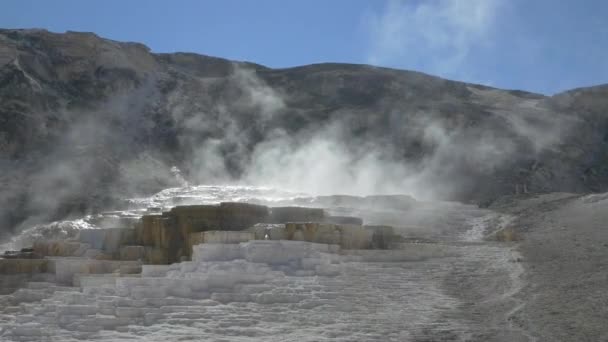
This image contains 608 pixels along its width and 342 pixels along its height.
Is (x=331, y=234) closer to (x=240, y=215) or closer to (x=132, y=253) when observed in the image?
(x=240, y=215)

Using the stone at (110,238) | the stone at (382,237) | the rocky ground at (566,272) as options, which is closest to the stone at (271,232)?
the stone at (382,237)

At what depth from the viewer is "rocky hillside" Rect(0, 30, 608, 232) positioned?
103 feet

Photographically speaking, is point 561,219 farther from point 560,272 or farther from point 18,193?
point 18,193

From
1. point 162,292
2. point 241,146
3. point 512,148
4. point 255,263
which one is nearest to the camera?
point 162,292

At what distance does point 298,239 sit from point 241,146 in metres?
22.9

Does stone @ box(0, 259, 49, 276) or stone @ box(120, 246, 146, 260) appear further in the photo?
stone @ box(120, 246, 146, 260)

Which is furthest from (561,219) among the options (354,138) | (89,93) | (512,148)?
(89,93)

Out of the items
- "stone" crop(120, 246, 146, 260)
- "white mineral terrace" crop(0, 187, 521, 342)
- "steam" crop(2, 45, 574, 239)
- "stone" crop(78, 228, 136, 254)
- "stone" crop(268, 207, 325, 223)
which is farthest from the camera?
"steam" crop(2, 45, 574, 239)

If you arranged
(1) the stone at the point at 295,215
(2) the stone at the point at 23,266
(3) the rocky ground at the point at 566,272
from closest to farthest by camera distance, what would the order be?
(3) the rocky ground at the point at 566,272
(2) the stone at the point at 23,266
(1) the stone at the point at 295,215

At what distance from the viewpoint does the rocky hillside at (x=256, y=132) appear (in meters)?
31.4

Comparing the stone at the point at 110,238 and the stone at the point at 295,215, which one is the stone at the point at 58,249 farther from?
the stone at the point at 295,215

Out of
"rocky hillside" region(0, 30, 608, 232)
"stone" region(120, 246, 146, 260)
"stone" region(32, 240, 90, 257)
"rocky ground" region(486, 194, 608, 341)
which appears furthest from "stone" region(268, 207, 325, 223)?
"rocky hillside" region(0, 30, 608, 232)

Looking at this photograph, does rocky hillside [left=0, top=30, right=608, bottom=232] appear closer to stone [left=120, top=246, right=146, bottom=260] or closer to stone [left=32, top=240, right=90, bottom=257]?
stone [left=32, top=240, right=90, bottom=257]

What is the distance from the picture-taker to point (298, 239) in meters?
14.4
